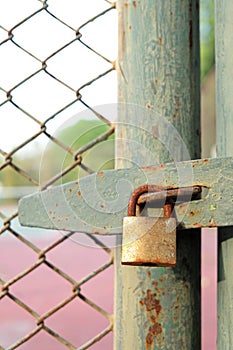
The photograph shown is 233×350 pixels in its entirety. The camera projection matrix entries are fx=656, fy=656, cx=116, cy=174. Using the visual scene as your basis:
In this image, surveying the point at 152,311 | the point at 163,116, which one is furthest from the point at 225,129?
the point at 152,311

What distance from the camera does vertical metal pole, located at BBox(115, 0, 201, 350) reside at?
0.63 metres

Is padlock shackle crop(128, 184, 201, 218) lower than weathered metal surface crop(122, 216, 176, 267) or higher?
higher

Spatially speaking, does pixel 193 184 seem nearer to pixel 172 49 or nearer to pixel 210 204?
pixel 210 204

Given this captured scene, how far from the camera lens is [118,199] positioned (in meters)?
0.62

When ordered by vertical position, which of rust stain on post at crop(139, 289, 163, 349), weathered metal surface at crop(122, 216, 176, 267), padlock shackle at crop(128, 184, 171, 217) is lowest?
rust stain on post at crop(139, 289, 163, 349)

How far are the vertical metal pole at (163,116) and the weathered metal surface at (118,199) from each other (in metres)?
0.04

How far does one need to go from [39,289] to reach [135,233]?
7.07 meters

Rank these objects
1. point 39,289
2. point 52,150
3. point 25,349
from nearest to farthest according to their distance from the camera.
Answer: point 52,150 < point 25,349 < point 39,289

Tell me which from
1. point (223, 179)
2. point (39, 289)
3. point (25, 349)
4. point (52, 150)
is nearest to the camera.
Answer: point (223, 179)

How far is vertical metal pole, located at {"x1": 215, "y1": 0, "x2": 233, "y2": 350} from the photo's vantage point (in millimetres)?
611

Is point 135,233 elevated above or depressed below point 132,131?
below

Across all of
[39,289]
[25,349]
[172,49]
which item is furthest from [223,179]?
[39,289]

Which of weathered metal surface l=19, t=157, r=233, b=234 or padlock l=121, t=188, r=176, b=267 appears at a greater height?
weathered metal surface l=19, t=157, r=233, b=234

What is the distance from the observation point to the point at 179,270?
0.64 m
